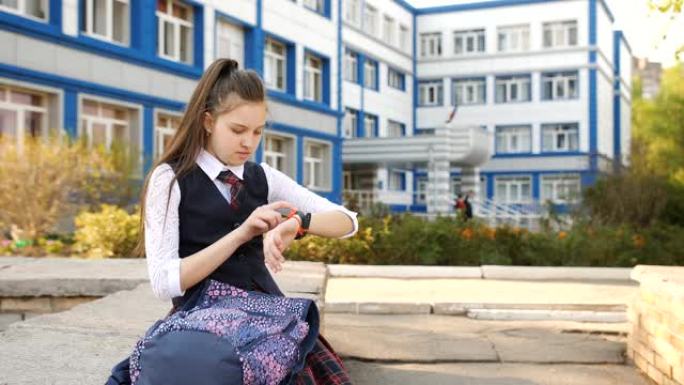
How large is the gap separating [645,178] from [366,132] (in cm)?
2431

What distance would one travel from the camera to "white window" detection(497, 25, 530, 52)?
46.1 meters

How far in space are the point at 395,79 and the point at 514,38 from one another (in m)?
7.44

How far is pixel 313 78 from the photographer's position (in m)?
29.7

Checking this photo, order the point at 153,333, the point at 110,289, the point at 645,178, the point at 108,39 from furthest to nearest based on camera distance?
the point at 108,39 < the point at 645,178 < the point at 110,289 < the point at 153,333

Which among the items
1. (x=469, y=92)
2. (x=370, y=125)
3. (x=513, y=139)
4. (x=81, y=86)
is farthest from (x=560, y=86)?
(x=81, y=86)

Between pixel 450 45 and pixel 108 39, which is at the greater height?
pixel 450 45

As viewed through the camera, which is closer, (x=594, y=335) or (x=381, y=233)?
(x=594, y=335)

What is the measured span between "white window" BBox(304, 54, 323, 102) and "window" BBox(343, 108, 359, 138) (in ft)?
29.1

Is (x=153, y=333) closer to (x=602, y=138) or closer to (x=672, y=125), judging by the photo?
(x=672, y=125)

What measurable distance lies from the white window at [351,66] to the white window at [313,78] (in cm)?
824

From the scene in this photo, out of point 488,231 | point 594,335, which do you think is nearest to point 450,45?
point 488,231

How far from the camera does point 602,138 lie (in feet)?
155

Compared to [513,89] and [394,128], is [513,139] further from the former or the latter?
[394,128]

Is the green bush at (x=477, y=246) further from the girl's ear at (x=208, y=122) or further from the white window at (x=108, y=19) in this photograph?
the white window at (x=108, y=19)
